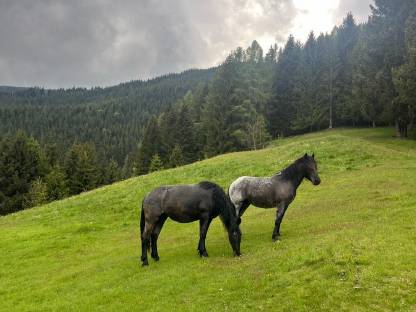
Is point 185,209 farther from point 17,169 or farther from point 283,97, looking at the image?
point 283,97

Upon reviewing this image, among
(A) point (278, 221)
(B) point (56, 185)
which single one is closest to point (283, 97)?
(B) point (56, 185)

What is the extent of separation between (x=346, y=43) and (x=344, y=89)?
16.2 m

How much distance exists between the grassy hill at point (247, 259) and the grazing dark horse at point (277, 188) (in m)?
1.59

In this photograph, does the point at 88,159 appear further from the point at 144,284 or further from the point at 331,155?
the point at 144,284

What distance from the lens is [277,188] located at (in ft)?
60.0

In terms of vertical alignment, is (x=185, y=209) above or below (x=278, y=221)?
above

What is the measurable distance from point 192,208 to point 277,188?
424cm

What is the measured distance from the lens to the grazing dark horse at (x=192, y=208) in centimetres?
1636

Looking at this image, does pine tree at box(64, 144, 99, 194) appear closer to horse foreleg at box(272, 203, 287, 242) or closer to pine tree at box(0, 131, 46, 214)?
pine tree at box(0, 131, 46, 214)

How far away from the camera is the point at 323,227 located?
18469 mm

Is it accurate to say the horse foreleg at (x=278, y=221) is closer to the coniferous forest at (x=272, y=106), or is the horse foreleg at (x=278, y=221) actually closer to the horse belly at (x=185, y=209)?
the horse belly at (x=185, y=209)

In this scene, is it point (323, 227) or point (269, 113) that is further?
point (269, 113)

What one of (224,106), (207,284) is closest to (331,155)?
(207,284)

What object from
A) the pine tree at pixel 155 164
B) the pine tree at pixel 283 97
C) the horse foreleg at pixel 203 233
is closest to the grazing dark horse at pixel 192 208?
the horse foreleg at pixel 203 233
